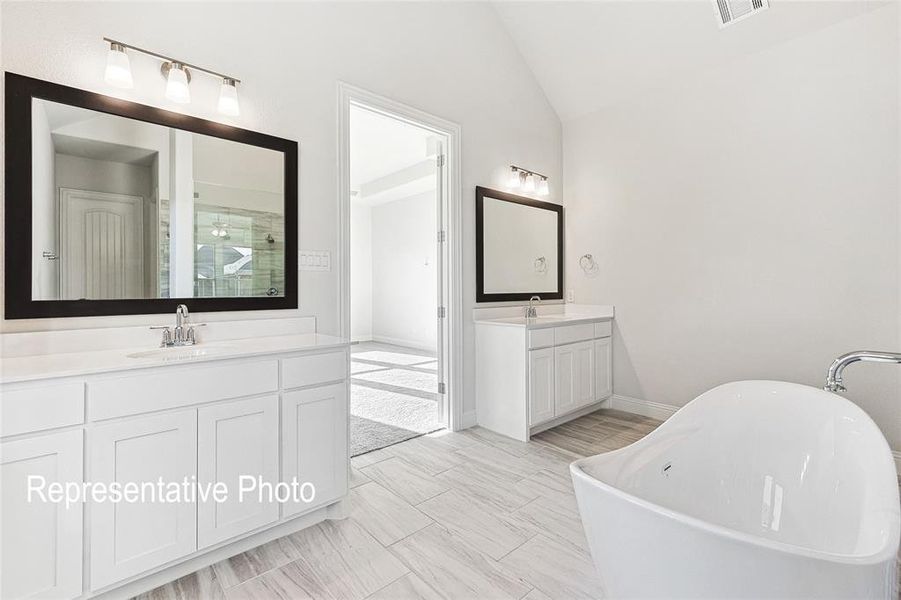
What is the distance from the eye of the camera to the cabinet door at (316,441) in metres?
1.88

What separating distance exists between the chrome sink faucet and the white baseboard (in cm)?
339

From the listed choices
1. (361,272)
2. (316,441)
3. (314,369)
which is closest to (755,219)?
(314,369)

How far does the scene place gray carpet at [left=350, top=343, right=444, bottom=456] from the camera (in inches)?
125

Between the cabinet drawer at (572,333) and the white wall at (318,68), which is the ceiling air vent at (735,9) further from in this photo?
the cabinet drawer at (572,333)

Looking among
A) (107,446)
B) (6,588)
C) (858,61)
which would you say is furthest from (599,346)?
(6,588)

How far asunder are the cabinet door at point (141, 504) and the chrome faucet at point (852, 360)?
2.48m

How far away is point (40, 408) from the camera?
1.33 metres

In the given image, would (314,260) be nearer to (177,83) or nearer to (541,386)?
(177,83)

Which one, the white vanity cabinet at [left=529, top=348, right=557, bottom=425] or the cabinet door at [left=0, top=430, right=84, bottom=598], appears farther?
the white vanity cabinet at [left=529, top=348, right=557, bottom=425]

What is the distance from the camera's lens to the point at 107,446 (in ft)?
4.74

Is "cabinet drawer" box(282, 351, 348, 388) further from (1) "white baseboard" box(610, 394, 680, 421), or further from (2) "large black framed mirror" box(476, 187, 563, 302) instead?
(1) "white baseboard" box(610, 394, 680, 421)

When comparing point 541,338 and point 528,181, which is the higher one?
point 528,181

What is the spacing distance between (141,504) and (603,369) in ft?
11.0

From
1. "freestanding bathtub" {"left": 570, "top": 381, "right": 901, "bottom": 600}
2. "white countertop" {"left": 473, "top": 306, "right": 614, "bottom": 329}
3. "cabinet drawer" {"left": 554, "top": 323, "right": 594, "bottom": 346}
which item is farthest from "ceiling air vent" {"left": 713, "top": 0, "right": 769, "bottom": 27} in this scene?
"freestanding bathtub" {"left": 570, "top": 381, "right": 901, "bottom": 600}
